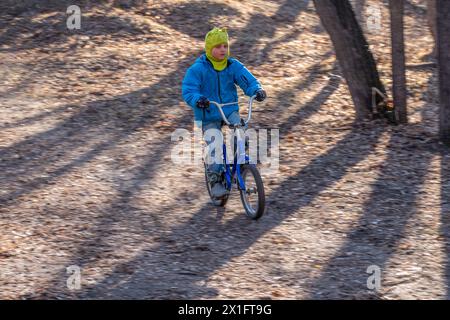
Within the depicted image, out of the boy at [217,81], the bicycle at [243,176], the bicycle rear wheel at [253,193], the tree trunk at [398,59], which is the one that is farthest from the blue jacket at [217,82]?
the tree trunk at [398,59]

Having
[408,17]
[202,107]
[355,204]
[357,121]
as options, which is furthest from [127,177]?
[408,17]

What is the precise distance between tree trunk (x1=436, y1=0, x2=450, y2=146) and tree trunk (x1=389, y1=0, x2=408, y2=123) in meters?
0.62

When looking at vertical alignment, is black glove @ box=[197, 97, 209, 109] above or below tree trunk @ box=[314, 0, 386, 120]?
below

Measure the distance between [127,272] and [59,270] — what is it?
0.57 metres

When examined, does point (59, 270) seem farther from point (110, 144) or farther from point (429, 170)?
point (429, 170)

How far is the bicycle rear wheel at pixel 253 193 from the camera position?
7297 millimetres

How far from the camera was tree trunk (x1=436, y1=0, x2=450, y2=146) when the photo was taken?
910 centimetres

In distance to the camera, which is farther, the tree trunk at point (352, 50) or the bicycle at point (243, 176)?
the tree trunk at point (352, 50)

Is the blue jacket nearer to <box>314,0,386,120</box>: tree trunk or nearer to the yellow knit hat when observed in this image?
the yellow knit hat

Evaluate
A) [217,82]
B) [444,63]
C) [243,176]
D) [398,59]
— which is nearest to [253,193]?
[243,176]

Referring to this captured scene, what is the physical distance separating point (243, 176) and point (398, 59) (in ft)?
11.0

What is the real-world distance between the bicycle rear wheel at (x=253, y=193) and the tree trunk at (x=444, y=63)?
2998 mm

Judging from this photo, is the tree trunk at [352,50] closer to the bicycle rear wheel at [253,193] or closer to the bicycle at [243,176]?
the bicycle at [243,176]

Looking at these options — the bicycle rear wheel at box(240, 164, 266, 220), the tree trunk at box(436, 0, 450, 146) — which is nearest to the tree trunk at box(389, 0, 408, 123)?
the tree trunk at box(436, 0, 450, 146)
